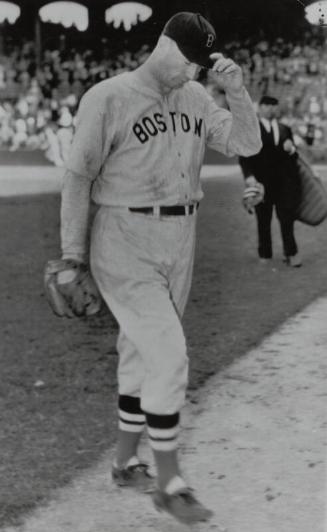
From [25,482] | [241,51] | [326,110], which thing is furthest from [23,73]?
[25,482]

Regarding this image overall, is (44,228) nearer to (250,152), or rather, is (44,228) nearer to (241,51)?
(250,152)

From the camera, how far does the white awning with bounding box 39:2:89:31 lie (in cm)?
3456

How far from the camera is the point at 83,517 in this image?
155 inches

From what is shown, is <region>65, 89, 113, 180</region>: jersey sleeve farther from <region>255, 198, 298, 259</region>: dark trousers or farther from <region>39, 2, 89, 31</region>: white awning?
<region>39, 2, 89, 31</region>: white awning

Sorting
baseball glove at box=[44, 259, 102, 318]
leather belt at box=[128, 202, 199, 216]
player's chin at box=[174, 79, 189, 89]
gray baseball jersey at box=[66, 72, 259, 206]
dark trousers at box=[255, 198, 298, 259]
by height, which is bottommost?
dark trousers at box=[255, 198, 298, 259]

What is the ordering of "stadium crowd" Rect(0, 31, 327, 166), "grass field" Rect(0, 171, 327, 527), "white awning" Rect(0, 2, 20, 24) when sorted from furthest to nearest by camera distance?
1. "white awning" Rect(0, 2, 20, 24)
2. "stadium crowd" Rect(0, 31, 327, 166)
3. "grass field" Rect(0, 171, 327, 527)

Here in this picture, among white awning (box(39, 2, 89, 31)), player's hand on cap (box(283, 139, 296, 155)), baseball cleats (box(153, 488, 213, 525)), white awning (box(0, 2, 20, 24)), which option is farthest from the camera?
white awning (box(0, 2, 20, 24))

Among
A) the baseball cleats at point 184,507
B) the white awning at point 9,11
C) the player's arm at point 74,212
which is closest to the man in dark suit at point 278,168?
the player's arm at point 74,212

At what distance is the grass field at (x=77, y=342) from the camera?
4.81 meters

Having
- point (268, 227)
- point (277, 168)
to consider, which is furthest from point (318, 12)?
point (268, 227)

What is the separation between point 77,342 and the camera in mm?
7520

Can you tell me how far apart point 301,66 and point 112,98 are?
3725 cm

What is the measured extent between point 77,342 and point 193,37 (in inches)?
156

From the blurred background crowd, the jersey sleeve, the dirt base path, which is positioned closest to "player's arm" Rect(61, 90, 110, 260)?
the jersey sleeve
